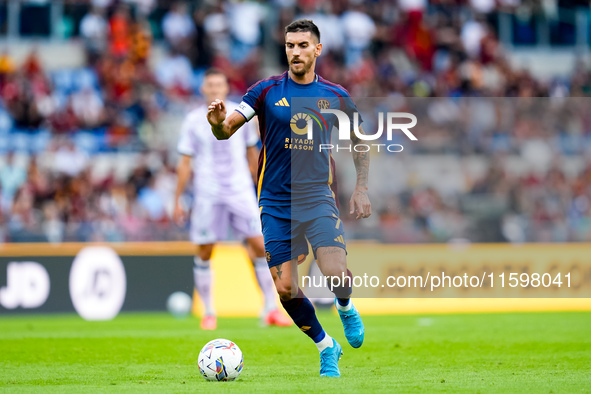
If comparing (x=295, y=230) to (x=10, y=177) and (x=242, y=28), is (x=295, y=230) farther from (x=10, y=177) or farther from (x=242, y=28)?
(x=242, y=28)

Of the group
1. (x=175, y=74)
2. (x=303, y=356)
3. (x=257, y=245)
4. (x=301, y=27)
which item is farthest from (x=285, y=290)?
(x=175, y=74)

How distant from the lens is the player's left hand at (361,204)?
22.5 ft

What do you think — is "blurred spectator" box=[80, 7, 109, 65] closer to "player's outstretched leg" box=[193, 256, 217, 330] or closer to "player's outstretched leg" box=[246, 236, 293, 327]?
"player's outstretched leg" box=[193, 256, 217, 330]

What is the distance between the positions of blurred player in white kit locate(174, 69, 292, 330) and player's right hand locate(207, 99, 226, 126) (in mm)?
4723

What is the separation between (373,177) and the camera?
56.5 feet

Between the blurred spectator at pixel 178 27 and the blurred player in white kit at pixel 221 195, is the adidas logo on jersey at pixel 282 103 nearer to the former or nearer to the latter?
the blurred player in white kit at pixel 221 195

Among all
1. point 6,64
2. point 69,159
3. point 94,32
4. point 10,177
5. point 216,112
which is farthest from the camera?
point 94,32

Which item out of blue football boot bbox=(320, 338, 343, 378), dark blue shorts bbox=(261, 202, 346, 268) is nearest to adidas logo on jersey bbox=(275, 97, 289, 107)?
dark blue shorts bbox=(261, 202, 346, 268)

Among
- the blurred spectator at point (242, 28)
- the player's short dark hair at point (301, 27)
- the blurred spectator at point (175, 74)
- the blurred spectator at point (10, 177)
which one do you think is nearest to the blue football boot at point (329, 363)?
the player's short dark hair at point (301, 27)

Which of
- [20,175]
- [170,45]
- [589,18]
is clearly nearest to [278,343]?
[20,175]

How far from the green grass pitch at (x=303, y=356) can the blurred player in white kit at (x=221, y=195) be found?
727mm

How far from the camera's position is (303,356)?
8.42 meters

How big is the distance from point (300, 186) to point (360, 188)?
18.4 inches

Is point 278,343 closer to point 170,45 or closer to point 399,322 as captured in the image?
point 399,322
